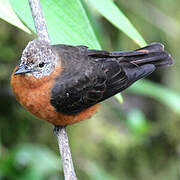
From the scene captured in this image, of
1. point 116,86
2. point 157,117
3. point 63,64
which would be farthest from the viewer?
point 157,117

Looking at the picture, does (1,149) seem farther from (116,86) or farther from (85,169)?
(116,86)

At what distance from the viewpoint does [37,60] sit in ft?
9.89

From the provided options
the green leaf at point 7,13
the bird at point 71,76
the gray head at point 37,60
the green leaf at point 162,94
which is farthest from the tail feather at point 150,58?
the green leaf at point 7,13

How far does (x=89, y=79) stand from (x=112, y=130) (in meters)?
2.33

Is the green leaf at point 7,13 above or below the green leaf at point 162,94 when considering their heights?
above

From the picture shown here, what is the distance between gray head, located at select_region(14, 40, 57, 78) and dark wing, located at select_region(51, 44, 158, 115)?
0.51 feet

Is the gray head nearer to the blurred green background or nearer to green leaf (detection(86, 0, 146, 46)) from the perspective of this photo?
green leaf (detection(86, 0, 146, 46))

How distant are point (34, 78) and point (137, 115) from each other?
5.76ft

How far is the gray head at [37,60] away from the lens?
2.86m

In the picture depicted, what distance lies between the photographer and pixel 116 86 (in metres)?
3.54

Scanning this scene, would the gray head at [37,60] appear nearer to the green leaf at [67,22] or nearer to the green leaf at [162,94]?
the green leaf at [67,22]

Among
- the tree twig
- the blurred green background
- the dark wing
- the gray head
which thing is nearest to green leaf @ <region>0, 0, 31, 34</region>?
the tree twig

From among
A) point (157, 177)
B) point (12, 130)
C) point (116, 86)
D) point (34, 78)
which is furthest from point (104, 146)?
point (34, 78)

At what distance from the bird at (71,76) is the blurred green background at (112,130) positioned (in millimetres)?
555
